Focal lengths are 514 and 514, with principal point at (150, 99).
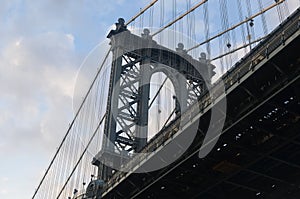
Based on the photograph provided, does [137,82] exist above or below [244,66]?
above

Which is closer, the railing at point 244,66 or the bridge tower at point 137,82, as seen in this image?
the railing at point 244,66

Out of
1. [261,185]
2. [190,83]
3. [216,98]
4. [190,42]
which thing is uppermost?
[190,42]

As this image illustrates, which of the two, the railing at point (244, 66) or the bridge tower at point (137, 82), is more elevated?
the bridge tower at point (137, 82)

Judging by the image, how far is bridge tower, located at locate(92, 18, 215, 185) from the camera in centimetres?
3550

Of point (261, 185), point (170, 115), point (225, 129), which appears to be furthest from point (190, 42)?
point (225, 129)

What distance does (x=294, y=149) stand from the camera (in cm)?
2442

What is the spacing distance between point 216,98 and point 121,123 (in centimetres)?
1576

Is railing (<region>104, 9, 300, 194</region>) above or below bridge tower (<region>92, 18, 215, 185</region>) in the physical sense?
below

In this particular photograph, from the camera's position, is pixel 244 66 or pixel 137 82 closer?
pixel 244 66

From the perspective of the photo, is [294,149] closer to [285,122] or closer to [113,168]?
[285,122]

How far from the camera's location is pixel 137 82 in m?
39.2

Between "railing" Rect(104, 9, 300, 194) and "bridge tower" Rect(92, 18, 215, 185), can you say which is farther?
"bridge tower" Rect(92, 18, 215, 185)

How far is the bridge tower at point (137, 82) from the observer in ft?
116

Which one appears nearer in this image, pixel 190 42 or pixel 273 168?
pixel 273 168
